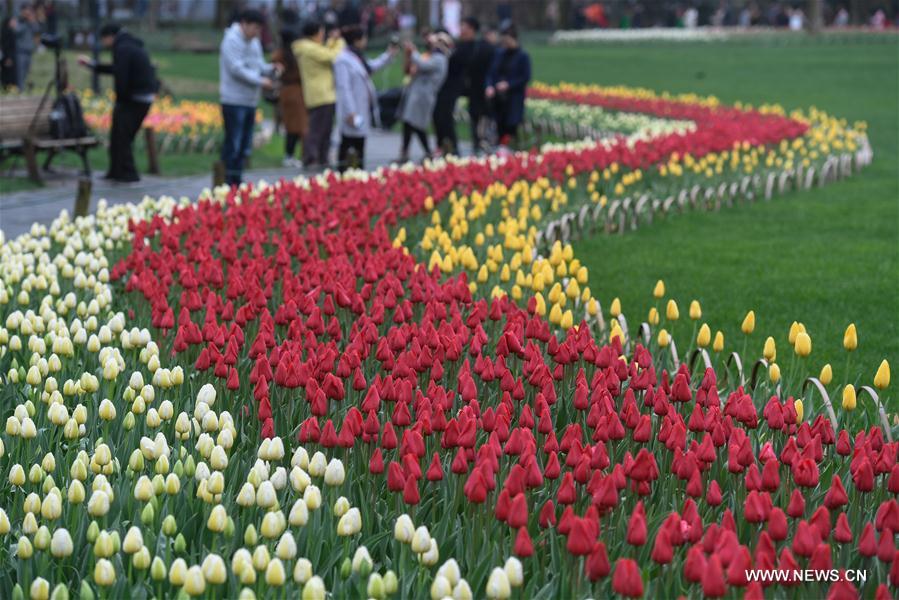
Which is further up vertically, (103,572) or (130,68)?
(130,68)

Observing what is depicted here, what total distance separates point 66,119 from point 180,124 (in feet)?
14.1

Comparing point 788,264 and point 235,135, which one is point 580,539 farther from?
point 235,135

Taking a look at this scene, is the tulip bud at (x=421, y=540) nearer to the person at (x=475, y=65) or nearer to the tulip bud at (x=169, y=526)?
the tulip bud at (x=169, y=526)

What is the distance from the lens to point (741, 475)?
4.48 m

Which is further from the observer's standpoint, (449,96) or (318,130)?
(449,96)

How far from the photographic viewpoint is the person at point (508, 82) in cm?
1689

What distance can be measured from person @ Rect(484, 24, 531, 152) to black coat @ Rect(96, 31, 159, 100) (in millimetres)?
4283

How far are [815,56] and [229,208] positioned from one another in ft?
117

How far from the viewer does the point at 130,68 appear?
14352 millimetres

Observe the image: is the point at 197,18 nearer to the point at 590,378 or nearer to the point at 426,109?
the point at 426,109

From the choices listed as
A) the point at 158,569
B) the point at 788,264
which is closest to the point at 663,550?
the point at 158,569

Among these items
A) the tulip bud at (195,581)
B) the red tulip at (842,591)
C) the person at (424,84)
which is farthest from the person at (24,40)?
the red tulip at (842,591)

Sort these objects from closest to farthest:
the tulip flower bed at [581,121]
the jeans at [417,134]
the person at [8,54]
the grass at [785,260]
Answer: the grass at [785,260] < the jeans at [417,134] < the tulip flower bed at [581,121] < the person at [8,54]

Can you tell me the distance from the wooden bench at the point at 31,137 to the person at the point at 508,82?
4.81m
